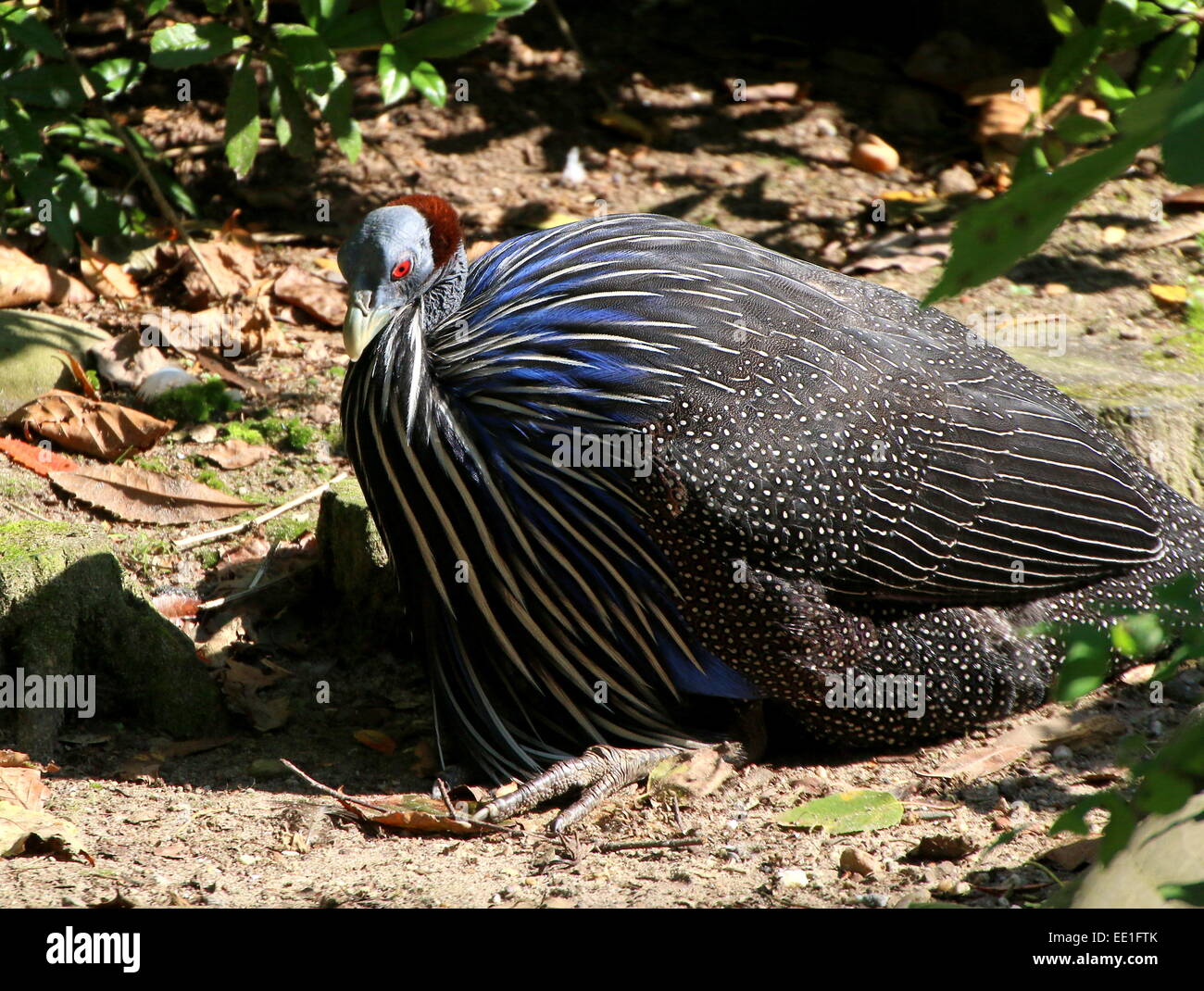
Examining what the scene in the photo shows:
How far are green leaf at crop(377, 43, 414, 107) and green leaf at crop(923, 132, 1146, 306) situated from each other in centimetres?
384

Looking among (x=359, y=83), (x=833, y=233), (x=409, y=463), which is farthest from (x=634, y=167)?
(x=409, y=463)

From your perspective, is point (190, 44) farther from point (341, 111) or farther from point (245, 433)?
point (245, 433)

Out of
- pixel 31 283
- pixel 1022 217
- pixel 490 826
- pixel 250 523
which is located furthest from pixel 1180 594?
pixel 31 283

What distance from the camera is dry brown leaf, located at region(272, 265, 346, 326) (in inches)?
222

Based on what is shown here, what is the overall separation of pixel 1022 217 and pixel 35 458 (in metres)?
4.00

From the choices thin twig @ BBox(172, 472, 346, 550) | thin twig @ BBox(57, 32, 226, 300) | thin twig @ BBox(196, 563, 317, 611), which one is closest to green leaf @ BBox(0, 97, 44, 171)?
thin twig @ BBox(57, 32, 226, 300)

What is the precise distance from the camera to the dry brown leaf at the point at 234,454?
481 cm

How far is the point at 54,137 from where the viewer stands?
5676 mm

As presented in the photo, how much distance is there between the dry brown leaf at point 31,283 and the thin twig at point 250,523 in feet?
5.19

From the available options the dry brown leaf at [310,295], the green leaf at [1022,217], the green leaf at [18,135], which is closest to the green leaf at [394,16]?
the dry brown leaf at [310,295]

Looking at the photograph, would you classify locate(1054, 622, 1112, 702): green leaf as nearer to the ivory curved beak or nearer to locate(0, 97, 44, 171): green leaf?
the ivory curved beak

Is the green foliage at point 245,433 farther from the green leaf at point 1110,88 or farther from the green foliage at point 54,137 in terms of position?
the green leaf at point 1110,88

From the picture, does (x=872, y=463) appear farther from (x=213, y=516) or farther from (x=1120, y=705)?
(x=213, y=516)

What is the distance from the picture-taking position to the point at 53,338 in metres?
5.02
